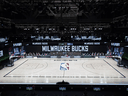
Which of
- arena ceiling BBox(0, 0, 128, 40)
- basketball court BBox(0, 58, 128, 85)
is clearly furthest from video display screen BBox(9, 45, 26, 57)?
basketball court BBox(0, 58, 128, 85)

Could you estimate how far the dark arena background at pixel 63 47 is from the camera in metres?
8.67

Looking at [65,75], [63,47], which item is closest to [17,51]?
[63,47]

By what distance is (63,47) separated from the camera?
66.1 ft

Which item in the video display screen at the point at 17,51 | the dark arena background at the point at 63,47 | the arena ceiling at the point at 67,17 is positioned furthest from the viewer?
the video display screen at the point at 17,51

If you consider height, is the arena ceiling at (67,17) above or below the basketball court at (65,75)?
above

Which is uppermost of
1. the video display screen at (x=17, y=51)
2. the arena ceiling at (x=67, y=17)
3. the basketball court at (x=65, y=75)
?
the arena ceiling at (x=67, y=17)

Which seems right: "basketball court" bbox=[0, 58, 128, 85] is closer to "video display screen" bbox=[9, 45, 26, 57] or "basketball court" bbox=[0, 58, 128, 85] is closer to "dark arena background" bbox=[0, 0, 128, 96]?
"dark arena background" bbox=[0, 0, 128, 96]

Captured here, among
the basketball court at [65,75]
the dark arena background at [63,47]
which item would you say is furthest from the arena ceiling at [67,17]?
the basketball court at [65,75]

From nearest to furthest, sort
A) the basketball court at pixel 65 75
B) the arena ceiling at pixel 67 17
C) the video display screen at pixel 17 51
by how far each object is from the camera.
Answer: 1. the basketball court at pixel 65 75
2. the arena ceiling at pixel 67 17
3. the video display screen at pixel 17 51

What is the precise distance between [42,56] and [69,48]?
5882mm

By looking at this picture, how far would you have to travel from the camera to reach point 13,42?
17.3m

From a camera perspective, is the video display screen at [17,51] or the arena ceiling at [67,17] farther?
the video display screen at [17,51]

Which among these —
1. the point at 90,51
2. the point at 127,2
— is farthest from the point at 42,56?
the point at 127,2

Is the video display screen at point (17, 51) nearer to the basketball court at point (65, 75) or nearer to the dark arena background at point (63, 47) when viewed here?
the dark arena background at point (63, 47)
